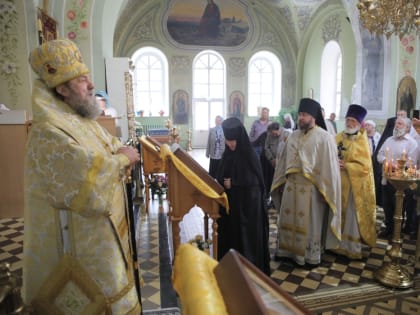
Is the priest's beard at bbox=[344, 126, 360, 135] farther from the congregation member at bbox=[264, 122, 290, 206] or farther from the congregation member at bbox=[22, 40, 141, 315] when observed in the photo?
the congregation member at bbox=[22, 40, 141, 315]

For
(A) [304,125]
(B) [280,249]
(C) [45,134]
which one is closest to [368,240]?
(B) [280,249]

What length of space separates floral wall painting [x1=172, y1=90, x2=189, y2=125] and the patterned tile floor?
13.1m

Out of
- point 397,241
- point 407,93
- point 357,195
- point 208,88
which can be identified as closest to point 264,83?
point 208,88

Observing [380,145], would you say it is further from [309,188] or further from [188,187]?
[188,187]

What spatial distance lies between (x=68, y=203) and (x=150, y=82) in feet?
55.9

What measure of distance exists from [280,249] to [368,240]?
1.15 metres

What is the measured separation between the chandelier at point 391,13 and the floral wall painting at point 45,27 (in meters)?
4.81

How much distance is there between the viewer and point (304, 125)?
3850mm

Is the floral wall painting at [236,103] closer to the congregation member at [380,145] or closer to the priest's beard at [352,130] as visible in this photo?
the congregation member at [380,145]

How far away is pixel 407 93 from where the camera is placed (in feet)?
31.5

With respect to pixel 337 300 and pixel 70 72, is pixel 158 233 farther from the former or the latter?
pixel 70 72

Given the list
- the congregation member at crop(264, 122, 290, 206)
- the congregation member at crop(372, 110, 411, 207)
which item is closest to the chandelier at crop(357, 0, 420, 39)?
the congregation member at crop(372, 110, 411, 207)

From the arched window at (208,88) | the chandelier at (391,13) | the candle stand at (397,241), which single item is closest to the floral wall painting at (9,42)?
the candle stand at (397,241)

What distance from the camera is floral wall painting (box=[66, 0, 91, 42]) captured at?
6.28 metres
